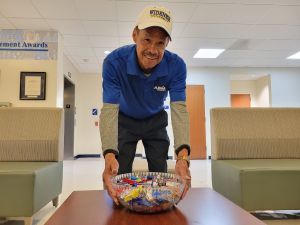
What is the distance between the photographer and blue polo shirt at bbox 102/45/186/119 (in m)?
1.33

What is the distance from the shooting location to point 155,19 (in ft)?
3.60

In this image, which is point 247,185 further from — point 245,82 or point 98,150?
point 245,82

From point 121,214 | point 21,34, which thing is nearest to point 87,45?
point 21,34

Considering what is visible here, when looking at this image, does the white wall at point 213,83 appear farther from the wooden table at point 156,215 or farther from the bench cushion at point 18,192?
the wooden table at point 156,215

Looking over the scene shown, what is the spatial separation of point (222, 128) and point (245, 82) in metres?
7.80

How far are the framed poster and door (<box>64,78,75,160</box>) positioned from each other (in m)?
2.57

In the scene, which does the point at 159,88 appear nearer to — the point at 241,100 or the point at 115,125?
the point at 115,125

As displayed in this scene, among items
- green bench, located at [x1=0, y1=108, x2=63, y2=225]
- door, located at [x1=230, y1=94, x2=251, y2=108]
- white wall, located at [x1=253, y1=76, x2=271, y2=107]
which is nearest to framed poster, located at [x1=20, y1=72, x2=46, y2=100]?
green bench, located at [x1=0, y1=108, x2=63, y2=225]

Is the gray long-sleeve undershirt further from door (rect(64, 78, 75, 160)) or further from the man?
door (rect(64, 78, 75, 160))

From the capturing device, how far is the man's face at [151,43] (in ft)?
3.70

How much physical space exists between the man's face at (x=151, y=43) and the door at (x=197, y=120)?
240 inches

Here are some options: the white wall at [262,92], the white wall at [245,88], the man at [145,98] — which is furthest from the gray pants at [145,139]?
the white wall at [245,88]

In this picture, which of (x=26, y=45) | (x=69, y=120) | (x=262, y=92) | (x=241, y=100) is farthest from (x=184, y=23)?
(x=241, y=100)

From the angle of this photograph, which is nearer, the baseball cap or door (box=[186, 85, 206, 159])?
the baseball cap
